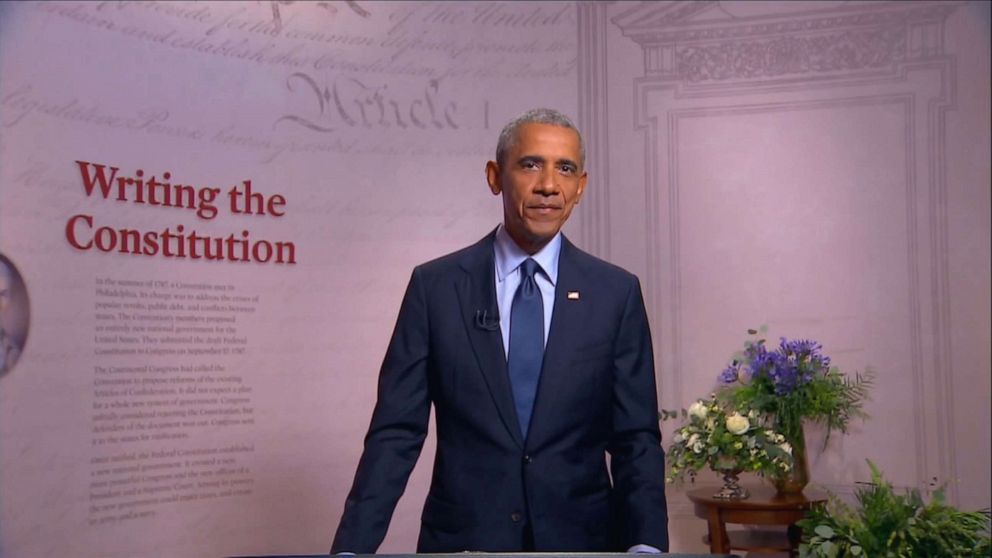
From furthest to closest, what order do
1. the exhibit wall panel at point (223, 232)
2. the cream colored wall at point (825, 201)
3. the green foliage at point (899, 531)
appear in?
the cream colored wall at point (825, 201) → the exhibit wall panel at point (223, 232) → the green foliage at point (899, 531)

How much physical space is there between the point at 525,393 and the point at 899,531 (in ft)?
2.69

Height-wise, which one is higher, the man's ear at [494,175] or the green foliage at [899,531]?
the man's ear at [494,175]

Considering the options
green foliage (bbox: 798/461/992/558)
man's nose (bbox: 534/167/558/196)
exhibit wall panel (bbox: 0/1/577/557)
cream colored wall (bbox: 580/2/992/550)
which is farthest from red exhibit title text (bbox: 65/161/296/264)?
green foliage (bbox: 798/461/992/558)

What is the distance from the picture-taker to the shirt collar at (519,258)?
2408 mm

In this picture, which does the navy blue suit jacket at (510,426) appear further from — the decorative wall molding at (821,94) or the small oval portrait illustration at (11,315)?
the decorative wall molding at (821,94)

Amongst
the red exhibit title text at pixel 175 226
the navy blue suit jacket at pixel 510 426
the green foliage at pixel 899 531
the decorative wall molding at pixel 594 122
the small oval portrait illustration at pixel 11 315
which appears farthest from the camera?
the decorative wall molding at pixel 594 122

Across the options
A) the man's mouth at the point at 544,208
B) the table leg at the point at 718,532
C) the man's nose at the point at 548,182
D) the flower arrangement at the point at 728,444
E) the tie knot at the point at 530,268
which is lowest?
the table leg at the point at 718,532

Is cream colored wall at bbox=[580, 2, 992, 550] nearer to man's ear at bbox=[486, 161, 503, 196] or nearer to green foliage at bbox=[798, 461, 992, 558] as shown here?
man's ear at bbox=[486, 161, 503, 196]

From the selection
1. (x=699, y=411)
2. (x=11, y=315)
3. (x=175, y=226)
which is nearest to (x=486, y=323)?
(x=11, y=315)

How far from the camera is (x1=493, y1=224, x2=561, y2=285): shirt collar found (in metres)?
2.41

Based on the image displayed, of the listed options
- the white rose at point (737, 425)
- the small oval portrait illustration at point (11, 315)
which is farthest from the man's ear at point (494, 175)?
the white rose at point (737, 425)

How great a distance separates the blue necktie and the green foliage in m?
0.66

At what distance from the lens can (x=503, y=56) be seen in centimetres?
553

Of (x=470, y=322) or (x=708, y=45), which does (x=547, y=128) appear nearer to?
(x=470, y=322)
